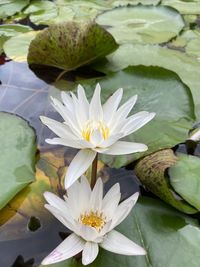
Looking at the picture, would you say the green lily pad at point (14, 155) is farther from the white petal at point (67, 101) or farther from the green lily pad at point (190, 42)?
the green lily pad at point (190, 42)

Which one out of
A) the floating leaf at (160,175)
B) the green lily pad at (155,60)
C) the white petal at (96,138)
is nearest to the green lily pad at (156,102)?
the floating leaf at (160,175)

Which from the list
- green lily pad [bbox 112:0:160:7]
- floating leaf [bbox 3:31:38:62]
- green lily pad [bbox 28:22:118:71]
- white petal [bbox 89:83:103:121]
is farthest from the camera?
green lily pad [bbox 112:0:160:7]

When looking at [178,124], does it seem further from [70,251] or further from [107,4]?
[107,4]

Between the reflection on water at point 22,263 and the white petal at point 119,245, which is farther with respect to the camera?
the reflection on water at point 22,263

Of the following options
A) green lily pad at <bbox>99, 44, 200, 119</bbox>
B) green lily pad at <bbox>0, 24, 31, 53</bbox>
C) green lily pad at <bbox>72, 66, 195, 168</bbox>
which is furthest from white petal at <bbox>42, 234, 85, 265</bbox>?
green lily pad at <bbox>0, 24, 31, 53</bbox>

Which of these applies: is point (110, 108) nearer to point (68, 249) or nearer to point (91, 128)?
point (91, 128)

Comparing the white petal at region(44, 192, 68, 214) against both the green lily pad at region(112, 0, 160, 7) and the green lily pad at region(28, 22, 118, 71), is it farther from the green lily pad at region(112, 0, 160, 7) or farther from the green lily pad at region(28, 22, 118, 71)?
the green lily pad at region(112, 0, 160, 7)
